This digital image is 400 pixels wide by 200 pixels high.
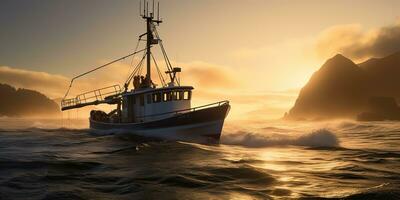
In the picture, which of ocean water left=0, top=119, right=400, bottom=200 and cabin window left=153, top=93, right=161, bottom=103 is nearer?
ocean water left=0, top=119, right=400, bottom=200

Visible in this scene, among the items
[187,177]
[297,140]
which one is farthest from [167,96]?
[187,177]

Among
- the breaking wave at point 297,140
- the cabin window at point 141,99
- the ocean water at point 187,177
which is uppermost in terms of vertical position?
the cabin window at point 141,99

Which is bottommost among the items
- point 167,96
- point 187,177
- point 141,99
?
point 187,177

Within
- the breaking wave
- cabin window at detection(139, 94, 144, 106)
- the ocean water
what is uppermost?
cabin window at detection(139, 94, 144, 106)

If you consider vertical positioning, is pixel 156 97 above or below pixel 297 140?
above

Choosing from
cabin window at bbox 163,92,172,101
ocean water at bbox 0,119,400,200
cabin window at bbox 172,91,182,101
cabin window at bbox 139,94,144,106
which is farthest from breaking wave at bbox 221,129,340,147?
ocean water at bbox 0,119,400,200

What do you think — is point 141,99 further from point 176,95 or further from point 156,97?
point 176,95

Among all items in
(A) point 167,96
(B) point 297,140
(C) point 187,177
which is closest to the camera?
(C) point 187,177

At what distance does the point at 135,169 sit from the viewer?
15500mm

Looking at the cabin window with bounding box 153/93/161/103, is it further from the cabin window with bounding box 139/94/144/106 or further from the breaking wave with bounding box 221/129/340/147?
the breaking wave with bounding box 221/129/340/147

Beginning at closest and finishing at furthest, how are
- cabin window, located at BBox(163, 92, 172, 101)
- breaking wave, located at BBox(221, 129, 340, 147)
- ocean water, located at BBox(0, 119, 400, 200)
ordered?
1. ocean water, located at BBox(0, 119, 400, 200)
2. breaking wave, located at BBox(221, 129, 340, 147)
3. cabin window, located at BBox(163, 92, 172, 101)

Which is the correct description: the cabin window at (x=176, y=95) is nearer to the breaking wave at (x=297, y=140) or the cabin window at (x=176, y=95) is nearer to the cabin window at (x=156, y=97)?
the cabin window at (x=156, y=97)

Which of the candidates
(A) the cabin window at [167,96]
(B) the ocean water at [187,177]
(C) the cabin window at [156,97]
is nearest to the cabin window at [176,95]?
(A) the cabin window at [167,96]

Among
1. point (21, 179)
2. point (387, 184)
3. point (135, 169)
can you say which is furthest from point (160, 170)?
point (387, 184)
